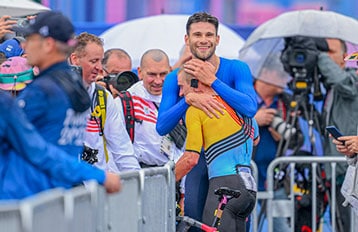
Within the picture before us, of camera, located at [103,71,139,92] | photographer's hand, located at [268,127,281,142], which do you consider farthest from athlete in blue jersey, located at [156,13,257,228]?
photographer's hand, located at [268,127,281,142]

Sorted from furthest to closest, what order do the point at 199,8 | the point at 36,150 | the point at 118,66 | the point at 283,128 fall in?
the point at 199,8 < the point at 283,128 < the point at 118,66 < the point at 36,150

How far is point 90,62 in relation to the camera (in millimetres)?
8375

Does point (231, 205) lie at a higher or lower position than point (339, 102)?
lower

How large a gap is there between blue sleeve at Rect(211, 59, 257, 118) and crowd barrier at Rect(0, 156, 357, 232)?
116 cm

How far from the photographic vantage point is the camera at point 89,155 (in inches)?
324

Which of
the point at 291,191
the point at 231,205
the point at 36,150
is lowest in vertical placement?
the point at 291,191

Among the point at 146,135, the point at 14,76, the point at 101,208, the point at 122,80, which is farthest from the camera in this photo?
the point at 122,80

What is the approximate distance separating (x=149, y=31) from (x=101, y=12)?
4.00 metres

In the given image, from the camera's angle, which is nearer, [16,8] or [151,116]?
[151,116]

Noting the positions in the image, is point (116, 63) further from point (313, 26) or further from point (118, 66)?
point (313, 26)

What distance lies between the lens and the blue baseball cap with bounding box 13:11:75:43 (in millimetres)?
5699

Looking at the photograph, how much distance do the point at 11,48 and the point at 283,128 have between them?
369 centimetres

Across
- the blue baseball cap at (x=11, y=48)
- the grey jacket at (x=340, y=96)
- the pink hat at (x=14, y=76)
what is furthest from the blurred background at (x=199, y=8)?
the pink hat at (x=14, y=76)

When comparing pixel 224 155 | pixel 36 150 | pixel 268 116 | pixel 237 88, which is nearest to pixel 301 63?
pixel 268 116
